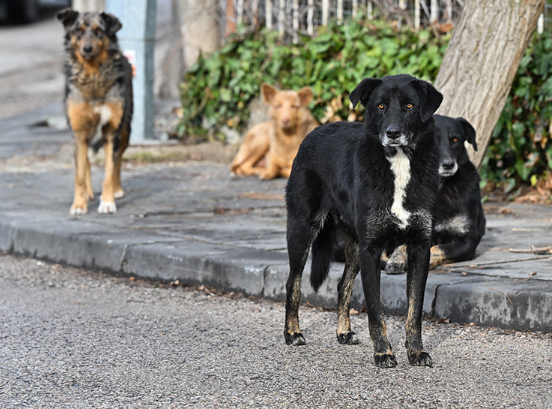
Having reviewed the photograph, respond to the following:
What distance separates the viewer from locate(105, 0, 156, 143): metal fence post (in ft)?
40.9

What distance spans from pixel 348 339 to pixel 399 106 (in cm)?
130

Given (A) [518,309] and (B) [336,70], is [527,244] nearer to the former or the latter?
(A) [518,309]

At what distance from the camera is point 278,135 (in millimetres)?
10492

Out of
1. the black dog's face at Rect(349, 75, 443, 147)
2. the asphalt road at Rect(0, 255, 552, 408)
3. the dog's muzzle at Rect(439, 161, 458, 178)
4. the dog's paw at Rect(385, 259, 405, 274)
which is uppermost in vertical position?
the black dog's face at Rect(349, 75, 443, 147)

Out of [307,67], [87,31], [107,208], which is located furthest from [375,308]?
[307,67]

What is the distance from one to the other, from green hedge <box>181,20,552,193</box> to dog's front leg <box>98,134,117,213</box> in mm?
3348

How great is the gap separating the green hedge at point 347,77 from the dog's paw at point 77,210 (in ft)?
12.7

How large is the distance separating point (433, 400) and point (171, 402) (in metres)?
1.11

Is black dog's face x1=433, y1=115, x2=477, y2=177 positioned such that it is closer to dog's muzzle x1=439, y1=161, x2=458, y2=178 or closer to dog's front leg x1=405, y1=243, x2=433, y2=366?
dog's muzzle x1=439, y1=161, x2=458, y2=178

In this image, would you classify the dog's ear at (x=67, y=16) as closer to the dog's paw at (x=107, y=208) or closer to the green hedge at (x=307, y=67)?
the dog's paw at (x=107, y=208)

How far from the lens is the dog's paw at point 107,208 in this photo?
797 centimetres

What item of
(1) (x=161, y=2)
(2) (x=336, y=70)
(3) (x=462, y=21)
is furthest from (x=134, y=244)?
(1) (x=161, y=2)

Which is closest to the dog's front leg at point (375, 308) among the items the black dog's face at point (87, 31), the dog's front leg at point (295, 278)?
the dog's front leg at point (295, 278)

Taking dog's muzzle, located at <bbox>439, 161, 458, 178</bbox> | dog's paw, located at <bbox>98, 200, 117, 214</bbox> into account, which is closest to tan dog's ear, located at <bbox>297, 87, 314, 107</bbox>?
dog's paw, located at <bbox>98, 200, 117, 214</bbox>
